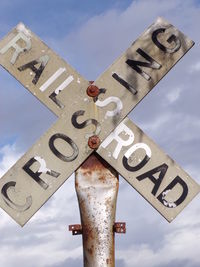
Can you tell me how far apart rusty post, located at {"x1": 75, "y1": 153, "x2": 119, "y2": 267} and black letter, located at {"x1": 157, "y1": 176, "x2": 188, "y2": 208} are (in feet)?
1.38

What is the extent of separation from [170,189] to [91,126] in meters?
0.92

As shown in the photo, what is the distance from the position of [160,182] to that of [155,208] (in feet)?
0.78

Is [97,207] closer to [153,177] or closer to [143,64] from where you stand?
[153,177]

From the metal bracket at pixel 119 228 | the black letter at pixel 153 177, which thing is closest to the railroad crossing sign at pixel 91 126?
the black letter at pixel 153 177

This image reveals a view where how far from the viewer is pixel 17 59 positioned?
6.09 metres

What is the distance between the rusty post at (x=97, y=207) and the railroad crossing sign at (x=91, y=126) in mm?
100

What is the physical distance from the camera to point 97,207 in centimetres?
574

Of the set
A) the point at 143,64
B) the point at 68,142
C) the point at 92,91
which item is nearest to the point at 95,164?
the point at 68,142

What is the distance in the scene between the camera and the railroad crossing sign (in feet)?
19.1

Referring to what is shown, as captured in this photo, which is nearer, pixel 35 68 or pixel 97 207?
pixel 97 207

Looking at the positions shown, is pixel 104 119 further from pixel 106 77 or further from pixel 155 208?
pixel 155 208

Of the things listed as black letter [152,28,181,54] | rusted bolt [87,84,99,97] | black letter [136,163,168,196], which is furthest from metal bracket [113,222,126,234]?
black letter [152,28,181,54]

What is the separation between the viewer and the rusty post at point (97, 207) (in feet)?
18.5

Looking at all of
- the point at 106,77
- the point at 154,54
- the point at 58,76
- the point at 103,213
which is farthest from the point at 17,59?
the point at 103,213
